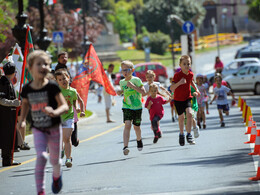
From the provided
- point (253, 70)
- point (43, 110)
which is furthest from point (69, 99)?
point (253, 70)

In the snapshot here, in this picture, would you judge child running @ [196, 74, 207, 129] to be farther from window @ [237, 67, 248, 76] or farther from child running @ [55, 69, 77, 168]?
window @ [237, 67, 248, 76]

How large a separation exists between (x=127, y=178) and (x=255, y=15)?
4402 cm

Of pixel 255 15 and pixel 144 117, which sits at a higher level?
pixel 255 15

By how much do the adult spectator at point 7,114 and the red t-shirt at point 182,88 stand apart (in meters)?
2.83

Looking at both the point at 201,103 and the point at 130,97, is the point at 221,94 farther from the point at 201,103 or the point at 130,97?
the point at 130,97

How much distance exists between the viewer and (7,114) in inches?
496

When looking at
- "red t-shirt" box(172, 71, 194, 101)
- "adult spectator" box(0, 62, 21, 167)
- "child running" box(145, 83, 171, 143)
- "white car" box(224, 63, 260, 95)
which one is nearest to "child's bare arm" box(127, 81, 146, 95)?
"red t-shirt" box(172, 71, 194, 101)

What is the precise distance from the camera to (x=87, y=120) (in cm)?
2277

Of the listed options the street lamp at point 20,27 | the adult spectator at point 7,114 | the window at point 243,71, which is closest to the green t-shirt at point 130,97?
the adult spectator at point 7,114

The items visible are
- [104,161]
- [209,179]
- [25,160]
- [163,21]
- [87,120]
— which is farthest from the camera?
[163,21]

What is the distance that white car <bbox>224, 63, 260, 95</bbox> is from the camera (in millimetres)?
33219

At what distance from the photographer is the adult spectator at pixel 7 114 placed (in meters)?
12.4

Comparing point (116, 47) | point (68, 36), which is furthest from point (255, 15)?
point (116, 47)

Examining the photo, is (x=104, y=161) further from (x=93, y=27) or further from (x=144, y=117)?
(x=93, y=27)
